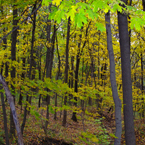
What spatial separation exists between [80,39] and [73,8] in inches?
483

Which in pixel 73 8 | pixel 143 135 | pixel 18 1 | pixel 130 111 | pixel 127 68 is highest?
pixel 18 1

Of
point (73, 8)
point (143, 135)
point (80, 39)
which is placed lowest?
point (143, 135)

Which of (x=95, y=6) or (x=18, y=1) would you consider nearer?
(x=95, y=6)

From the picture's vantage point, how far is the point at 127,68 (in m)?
5.63

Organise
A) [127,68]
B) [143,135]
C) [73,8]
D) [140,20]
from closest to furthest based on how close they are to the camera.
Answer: [73,8]
[140,20]
[127,68]
[143,135]

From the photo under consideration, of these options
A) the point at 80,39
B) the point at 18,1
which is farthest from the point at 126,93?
the point at 80,39

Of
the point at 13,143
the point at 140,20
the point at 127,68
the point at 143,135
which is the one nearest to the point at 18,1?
the point at 140,20

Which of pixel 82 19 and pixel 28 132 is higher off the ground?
pixel 82 19

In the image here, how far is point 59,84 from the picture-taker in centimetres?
538

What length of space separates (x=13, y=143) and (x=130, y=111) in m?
5.31

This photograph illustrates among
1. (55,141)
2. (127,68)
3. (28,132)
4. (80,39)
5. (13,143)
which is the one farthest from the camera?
(80,39)

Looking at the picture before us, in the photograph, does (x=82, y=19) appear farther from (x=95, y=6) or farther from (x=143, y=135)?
(x=143, y=135)

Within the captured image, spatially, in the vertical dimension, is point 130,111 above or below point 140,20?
below

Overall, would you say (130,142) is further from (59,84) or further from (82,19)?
(82,19)
